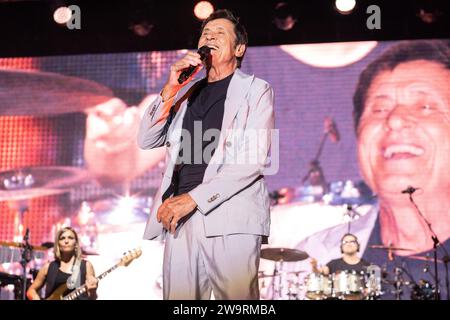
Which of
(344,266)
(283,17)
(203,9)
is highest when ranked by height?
(203,9)

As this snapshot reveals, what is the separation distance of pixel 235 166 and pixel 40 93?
15.4 ft

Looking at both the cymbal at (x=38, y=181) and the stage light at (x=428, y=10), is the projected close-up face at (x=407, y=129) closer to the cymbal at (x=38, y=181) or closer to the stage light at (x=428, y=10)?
the stage light at (x=428, y=10)

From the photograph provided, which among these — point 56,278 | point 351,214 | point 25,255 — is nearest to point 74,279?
point 56,278

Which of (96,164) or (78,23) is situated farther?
(78,23)

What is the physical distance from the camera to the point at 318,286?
554 centimetres

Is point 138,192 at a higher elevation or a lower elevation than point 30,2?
lower

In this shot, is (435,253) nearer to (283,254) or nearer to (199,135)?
(283,254)

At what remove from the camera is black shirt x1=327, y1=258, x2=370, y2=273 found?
18.4 ft

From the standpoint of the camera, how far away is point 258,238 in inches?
83.3

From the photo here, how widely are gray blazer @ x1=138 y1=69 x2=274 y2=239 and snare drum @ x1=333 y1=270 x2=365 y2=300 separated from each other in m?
3.52

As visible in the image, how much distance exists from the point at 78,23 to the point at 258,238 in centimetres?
513

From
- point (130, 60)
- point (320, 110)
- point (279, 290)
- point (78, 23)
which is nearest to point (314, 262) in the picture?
point (279, 290)
